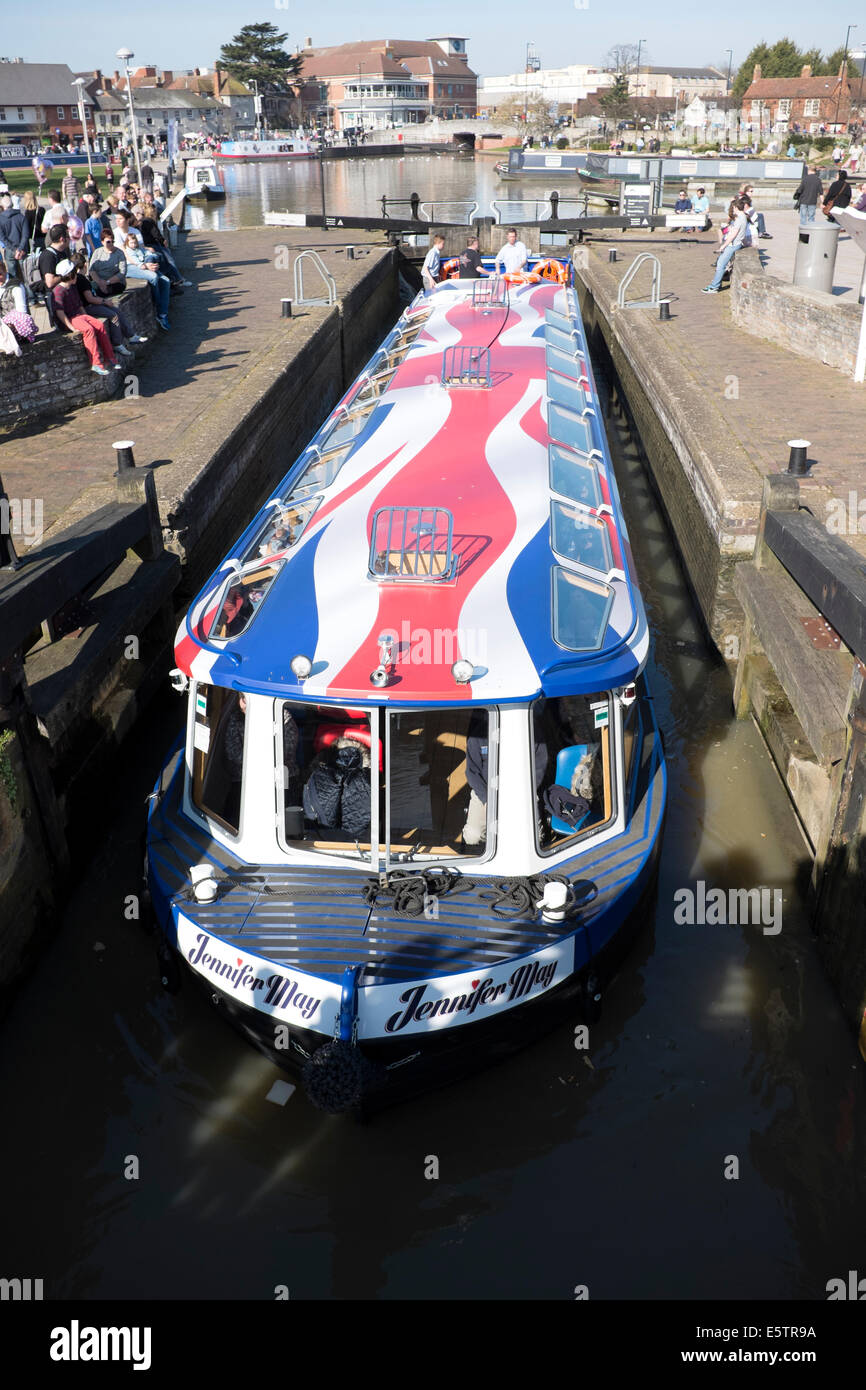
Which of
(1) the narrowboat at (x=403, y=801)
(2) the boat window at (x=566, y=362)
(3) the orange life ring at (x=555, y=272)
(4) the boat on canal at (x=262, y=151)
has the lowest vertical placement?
(1) the narrowboat at (x=403, y=801)

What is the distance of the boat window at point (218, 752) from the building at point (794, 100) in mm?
103166

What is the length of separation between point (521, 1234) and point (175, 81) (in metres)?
138

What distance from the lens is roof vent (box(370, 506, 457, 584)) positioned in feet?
22.4

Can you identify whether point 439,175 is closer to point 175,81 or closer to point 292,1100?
point 175,81

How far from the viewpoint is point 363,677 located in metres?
6.03

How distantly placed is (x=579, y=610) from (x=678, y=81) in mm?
188932

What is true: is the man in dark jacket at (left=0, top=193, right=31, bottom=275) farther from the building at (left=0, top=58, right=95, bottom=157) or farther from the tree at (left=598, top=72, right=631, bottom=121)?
the tree at (left=598, top=72, right=631, bottom=121)

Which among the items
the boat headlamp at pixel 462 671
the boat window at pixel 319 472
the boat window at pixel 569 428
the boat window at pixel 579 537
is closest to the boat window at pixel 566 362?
the boat window at pixel 569 428

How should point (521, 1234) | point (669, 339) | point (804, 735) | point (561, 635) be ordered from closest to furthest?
point (521, 1234), point (561, 635), point (804, 735), point (669, 339)

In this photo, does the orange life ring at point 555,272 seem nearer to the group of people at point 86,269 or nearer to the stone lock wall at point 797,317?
the stone lock wall at point 797,317

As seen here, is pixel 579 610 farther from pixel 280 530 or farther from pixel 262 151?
pixel 262 151

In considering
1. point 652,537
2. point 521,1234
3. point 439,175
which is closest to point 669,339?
point 652,537

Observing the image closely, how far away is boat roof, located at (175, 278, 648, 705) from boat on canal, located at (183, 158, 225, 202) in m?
40.3

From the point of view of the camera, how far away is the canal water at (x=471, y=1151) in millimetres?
5477
